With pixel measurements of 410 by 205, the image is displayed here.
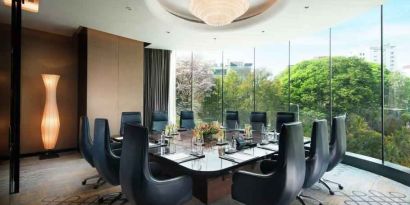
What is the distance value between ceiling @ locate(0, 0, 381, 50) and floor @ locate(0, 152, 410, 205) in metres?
2.84

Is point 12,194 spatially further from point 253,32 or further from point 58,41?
point 253,32

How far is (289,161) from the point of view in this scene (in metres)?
1.86

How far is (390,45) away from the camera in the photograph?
12.9 feet

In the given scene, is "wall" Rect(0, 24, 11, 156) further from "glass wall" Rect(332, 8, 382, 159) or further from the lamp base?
"glass wall" Rect(332, 8, 382, 159)

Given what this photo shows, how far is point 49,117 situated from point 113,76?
63.4 inches

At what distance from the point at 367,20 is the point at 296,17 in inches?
71.6

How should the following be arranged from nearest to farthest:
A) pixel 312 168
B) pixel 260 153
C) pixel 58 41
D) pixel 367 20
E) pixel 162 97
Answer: pixel 312 168 < pixel 260 153 < pixel 367 20 < pixel 58 41 < pixel 162 97

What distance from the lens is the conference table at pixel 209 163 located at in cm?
209

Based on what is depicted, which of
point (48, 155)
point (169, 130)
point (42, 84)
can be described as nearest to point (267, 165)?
point (169, 130)

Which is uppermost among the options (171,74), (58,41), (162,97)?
(58,41)

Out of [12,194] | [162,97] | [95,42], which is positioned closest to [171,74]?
[162,97]

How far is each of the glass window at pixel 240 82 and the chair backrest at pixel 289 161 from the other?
452 cm

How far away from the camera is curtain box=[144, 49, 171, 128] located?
678 cm

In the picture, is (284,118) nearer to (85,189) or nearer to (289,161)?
(289,161)
